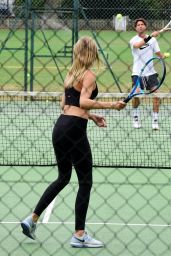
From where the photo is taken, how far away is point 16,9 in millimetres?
15141

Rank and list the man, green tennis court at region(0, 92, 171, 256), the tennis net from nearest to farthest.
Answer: green tennis court at region(0, 92, 171, 256) < the tennis net < the man

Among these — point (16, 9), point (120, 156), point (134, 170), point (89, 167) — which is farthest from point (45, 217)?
point (16, 9)

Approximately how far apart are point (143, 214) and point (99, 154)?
2.94 metres

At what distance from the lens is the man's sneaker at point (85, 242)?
6.06 metres

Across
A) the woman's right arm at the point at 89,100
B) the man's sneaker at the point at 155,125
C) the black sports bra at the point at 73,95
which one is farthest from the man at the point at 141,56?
the woman's right arm at the point at 89,100

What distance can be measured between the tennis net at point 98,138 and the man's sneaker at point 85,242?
1.99 meters

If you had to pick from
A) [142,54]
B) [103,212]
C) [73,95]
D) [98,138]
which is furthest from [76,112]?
[142,54]

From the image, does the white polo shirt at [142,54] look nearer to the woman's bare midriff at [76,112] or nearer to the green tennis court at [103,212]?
the green tennis court at [103,212]

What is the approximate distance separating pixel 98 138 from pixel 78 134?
5.08m

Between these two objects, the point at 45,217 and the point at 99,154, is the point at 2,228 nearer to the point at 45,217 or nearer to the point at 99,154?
the point at 45,217

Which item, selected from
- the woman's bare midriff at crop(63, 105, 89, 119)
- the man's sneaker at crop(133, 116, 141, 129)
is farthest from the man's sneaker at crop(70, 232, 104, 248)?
the man's sneaker at crop(133, 116, 141, 129)

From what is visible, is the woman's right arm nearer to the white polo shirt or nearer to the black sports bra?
the black sports bra

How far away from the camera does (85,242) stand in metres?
6.06

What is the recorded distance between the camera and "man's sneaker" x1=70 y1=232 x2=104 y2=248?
6062mm
